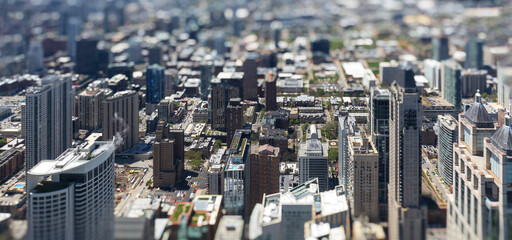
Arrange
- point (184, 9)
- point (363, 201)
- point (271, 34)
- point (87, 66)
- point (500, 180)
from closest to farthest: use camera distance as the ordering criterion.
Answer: point (500, 180), point (363, 201), point (87, 66), point (271, 34), point (184, 9)

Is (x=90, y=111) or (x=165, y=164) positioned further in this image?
(x=90, y=111)

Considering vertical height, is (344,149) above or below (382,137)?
below

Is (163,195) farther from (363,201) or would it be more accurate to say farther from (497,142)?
(497,142)

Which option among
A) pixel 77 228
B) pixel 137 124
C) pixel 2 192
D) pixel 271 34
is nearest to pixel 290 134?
pixel 137 124

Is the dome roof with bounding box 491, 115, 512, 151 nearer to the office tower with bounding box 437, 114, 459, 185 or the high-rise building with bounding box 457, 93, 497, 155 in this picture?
the high-rise building with bounding box 457, 93, 497, 155

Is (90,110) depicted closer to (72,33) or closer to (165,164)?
(165,164)

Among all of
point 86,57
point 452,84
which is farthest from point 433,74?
point 86,57

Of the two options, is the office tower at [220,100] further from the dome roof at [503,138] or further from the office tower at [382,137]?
the dome roof at [503,138]
